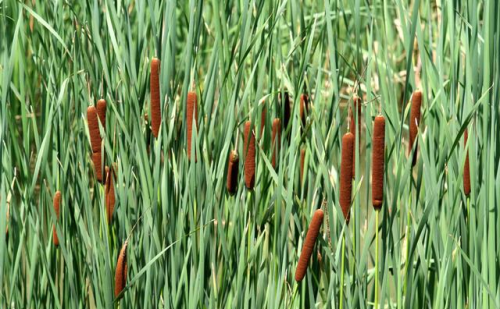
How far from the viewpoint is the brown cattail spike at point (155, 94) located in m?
1.69

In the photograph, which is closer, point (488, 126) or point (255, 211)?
point (488, 126)

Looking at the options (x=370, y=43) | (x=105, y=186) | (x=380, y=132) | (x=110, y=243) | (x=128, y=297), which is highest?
(x=370, y=43)

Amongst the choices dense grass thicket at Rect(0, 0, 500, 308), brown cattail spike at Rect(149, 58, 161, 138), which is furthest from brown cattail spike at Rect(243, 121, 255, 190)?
brown cattail spike at Rect(149, 58, 161, 138)

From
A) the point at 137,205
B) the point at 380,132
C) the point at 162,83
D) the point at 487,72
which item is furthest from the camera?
the point at 137,205

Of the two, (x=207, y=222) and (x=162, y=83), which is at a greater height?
(x=162, y=83)

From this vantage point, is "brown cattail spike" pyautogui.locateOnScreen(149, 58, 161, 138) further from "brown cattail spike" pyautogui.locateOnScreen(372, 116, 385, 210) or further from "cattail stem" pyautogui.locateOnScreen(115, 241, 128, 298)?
"brown cattail spike" pyautogui.locateOnScreen(372, 116, 385, 210)

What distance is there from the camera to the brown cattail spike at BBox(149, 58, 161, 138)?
66.7 inches

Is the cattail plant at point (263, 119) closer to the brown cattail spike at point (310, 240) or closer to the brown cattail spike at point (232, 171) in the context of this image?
the brown cattail spike at point (232, 171)

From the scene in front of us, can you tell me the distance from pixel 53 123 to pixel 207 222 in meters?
Result: 0.52

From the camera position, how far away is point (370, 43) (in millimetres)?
1765

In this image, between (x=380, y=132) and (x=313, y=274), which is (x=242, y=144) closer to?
(x=313, y=274)

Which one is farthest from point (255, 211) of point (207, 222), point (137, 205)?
point (137, 205)

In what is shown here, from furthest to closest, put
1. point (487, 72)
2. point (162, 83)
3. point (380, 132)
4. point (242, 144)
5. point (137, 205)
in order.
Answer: point (242, 144) < point (137, 205) < point (162, 83) < point (487, 72) < point (380, 132)

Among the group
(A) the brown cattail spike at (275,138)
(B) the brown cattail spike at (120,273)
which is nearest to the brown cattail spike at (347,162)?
(A) the brown cattail spike at (275,138)
